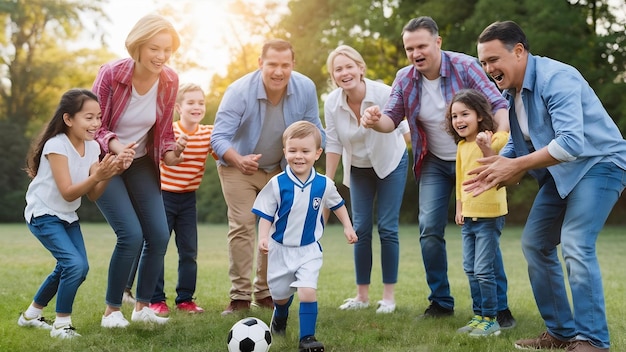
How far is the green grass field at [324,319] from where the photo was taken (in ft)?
15.5

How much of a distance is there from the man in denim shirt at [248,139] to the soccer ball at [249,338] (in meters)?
1.55

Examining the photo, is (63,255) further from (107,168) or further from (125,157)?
(125,157)

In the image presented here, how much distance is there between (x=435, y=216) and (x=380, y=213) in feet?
2.58

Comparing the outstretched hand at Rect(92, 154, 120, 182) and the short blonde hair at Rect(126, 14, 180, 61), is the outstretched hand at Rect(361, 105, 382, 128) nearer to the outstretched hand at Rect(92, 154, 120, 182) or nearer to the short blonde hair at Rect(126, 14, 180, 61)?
the short blonde hair at Rect(126, 14, 180, 61)

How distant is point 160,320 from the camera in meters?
5.55

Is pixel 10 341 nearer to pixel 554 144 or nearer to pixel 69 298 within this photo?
pixel 69 298

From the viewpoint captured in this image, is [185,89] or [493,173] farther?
[185,89]

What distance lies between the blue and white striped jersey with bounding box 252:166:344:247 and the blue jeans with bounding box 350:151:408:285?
1636mm

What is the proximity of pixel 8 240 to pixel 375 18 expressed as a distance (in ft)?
50.4

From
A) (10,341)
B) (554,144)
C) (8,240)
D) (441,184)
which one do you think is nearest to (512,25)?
(554,144)

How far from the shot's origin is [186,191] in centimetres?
667

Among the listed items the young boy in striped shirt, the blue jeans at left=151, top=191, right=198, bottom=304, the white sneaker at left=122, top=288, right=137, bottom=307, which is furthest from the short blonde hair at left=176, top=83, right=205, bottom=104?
the white sneaker at left=122, top=288, right=137, bottom=307

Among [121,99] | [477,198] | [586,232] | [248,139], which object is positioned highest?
[121,99]

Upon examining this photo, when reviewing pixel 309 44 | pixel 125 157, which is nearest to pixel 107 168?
pixel 125 157
